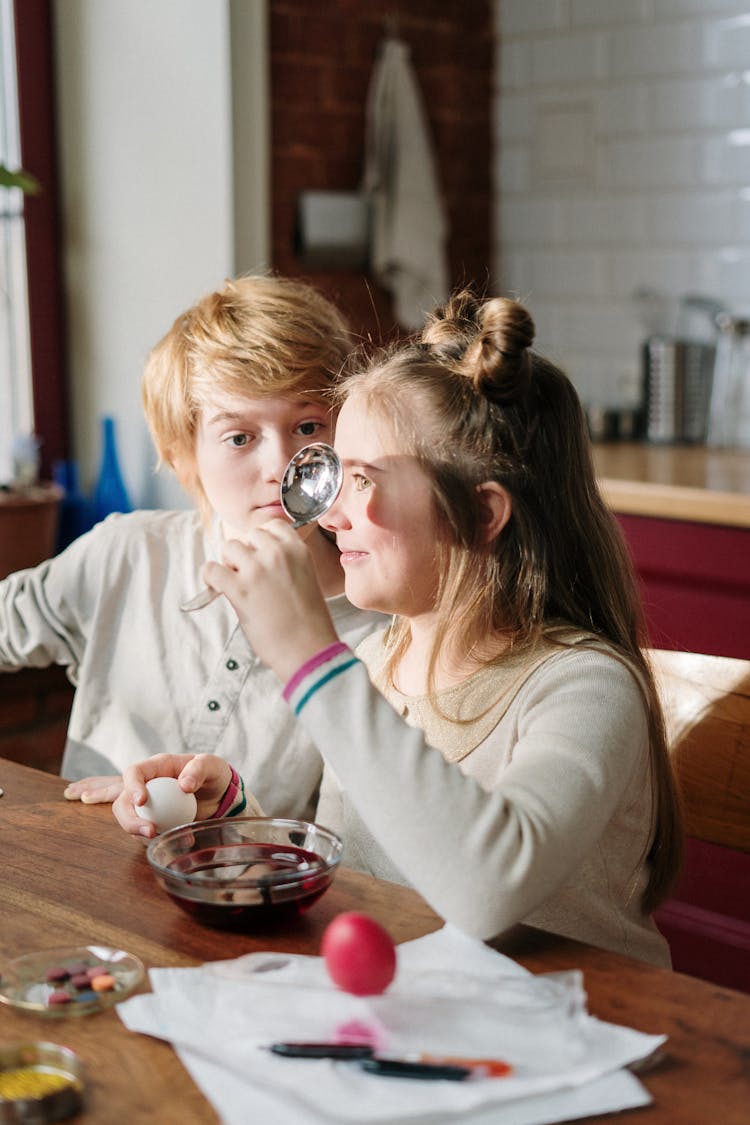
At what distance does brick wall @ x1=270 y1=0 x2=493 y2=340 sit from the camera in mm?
3100

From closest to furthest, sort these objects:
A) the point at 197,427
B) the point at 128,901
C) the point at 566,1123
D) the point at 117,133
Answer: the point at 566,1123
the point at 128,901
the point at 197,427
the point at 117,133

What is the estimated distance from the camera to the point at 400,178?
317cm

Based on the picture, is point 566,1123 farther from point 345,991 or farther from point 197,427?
point 197,427

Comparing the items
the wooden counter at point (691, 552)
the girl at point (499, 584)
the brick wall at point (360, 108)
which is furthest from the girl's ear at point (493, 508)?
the brick wall at point (360, 108)

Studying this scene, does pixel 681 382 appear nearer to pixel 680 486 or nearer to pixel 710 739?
pixel 680 486

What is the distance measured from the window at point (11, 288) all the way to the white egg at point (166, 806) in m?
2.02

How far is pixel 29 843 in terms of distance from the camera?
1.20m

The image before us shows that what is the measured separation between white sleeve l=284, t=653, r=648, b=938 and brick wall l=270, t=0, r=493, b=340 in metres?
2.28

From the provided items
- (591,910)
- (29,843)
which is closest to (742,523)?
(591,910)

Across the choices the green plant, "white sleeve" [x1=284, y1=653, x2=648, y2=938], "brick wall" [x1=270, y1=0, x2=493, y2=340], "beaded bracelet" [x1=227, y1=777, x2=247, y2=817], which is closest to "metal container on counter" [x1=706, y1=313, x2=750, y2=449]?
"brick wall" [x1=270, y1=0, x2=493, y2=340]

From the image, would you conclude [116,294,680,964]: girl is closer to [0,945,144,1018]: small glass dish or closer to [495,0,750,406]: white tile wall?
[0,945,144,1018]: small glass dish

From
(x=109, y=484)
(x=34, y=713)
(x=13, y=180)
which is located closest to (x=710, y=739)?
(x=34, y=713)

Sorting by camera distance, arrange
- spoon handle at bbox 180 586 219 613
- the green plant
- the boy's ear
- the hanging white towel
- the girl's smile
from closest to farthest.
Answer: spoon handle at bbox 180 586 219 613 < the girl's smile < the boy's ear < the green plant < the hanging white towel

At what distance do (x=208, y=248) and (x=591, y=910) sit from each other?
214 centimetres
